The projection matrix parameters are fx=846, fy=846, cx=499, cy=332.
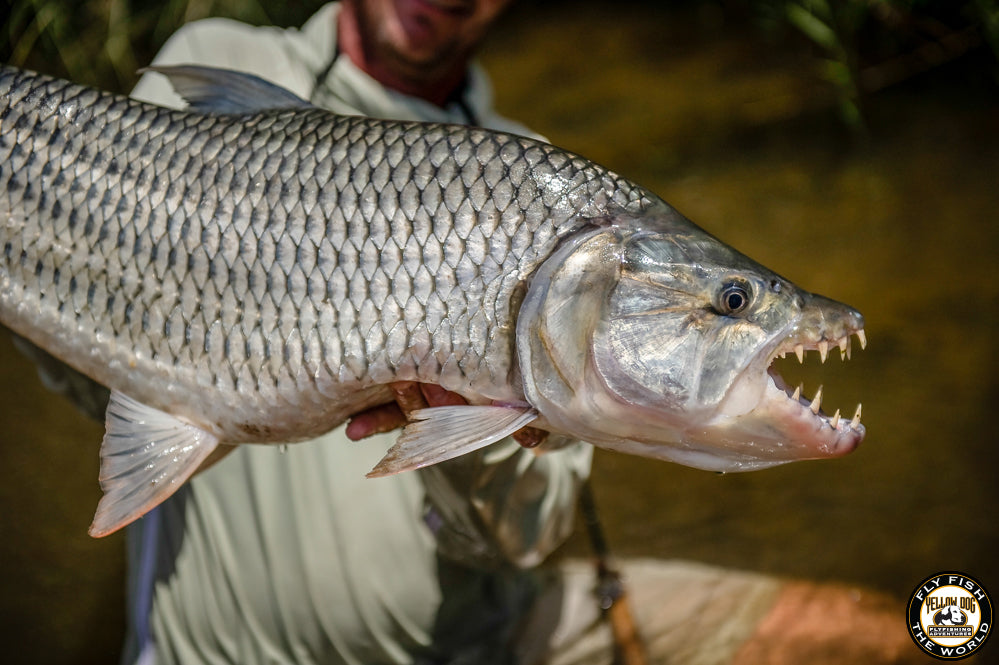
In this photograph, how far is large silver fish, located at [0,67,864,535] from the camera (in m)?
1.37

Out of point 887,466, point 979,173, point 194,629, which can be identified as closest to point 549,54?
point 979,173

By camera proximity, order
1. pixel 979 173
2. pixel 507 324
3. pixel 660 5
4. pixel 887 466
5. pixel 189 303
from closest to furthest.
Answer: pixel 507 324 < pixel 189 303 < pixel 887 466 < pixel 979 173 < pixel 660 5

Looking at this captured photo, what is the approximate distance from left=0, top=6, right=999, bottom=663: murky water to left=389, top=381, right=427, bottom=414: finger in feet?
6.49

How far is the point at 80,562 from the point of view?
359cm

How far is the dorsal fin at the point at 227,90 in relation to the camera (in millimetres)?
1633

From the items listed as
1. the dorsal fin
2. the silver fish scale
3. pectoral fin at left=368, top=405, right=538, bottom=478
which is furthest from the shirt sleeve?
the dorsal fin

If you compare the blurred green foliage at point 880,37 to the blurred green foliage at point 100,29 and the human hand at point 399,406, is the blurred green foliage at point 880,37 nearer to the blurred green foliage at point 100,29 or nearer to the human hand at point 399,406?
the blurred green foliage at point 100,29

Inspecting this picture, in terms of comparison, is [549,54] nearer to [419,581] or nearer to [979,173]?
[979,173]

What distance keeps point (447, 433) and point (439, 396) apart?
7.0 inches

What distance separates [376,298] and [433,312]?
0.10 metres

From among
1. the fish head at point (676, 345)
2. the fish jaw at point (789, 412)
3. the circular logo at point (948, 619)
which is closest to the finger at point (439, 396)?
the fish head at point (676, 345)

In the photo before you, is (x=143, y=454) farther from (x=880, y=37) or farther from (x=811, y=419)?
(x=880, y=37)

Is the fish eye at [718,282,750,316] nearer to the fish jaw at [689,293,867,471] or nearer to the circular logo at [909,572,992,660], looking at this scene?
the fish jaw at [689,293,867,471]

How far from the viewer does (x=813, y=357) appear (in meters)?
3.79
